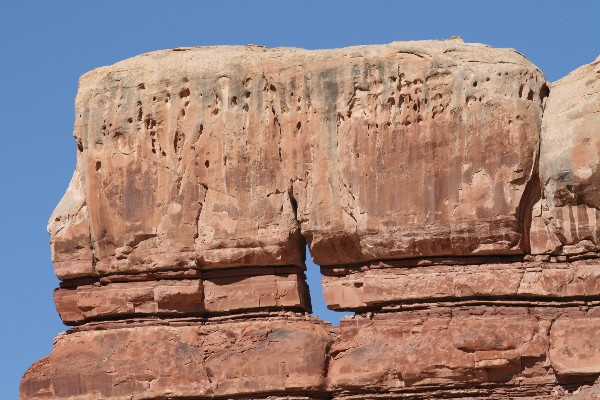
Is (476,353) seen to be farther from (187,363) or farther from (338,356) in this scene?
(187,363)

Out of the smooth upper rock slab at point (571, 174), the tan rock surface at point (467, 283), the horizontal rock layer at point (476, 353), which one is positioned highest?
the smooth upper rock slab at point (571, 174)

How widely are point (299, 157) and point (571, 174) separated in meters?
4.78

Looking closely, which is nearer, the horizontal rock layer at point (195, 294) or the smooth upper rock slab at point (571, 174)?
the smooth upper rock slab at point (571, 174)

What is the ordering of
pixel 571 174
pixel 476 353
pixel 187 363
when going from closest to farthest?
pixel 476 353
pixel 571 174
pixel 187 363

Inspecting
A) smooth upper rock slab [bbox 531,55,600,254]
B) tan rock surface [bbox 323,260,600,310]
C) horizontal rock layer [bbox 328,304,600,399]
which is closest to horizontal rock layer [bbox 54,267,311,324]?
tan rock surface [bbox 323,260,600,310]

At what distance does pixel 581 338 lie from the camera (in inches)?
1410

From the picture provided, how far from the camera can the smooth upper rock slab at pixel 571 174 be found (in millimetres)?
36500

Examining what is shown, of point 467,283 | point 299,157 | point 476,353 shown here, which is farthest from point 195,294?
point 476,353

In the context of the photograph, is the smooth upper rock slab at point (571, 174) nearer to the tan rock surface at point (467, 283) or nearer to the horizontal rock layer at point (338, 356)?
the tan rock surface at point (467, 283)

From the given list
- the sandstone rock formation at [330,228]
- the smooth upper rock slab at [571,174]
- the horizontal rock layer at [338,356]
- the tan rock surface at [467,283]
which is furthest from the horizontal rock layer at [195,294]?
the smooth upper rock slab at [571,174]

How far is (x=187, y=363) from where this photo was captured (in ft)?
125

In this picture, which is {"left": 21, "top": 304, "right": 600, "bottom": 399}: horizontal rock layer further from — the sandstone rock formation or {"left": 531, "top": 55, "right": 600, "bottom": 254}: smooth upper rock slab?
{"left": 531, "top": 55, "right": 600, "bottom": 254}: smooth upper rock slab

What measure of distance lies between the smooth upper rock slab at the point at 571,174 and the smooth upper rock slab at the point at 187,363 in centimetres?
433

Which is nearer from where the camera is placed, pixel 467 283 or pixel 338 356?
pixel 467 283
